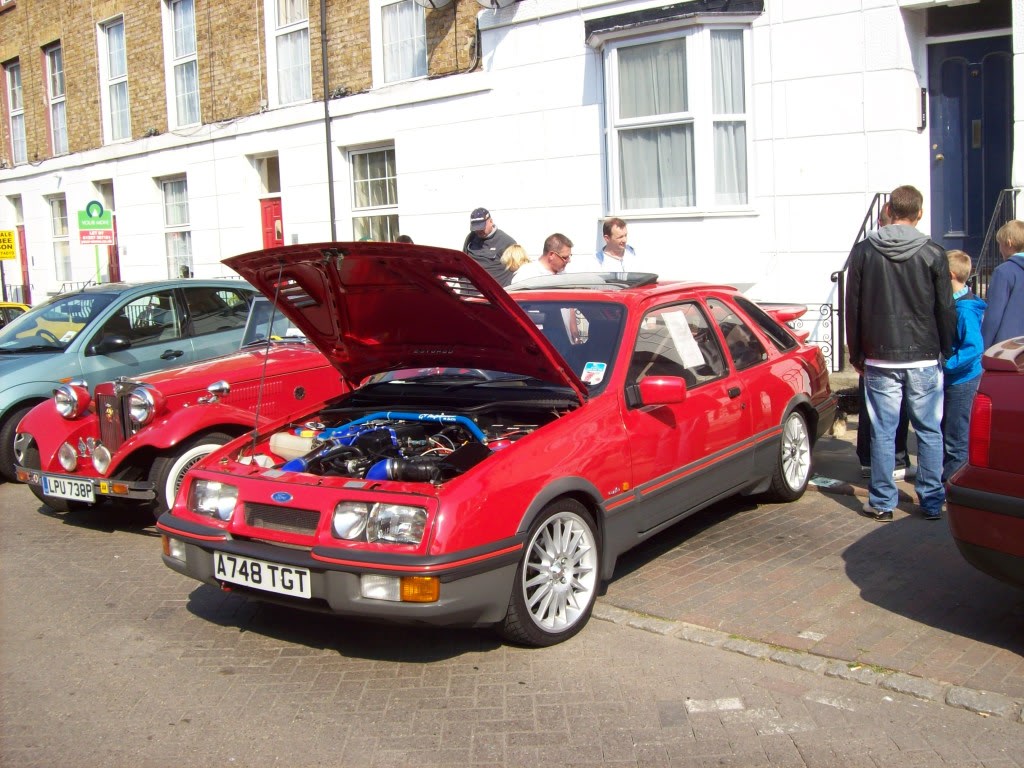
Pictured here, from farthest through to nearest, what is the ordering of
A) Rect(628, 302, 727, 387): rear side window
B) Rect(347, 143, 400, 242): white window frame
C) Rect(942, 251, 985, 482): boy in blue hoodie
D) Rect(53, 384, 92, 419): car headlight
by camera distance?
Rect(347, 143, 400, 242): white window frame → Rect(53, 384, 92, 419): car headlight → Rect(942, 251, 985, 482): boy in blue hoodie → Rect(628, 302, 727, 387): rear side window

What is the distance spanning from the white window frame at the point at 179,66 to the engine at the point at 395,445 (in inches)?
542

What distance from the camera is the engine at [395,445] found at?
4.40m

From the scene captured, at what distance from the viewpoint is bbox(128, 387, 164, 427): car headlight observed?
6535mm

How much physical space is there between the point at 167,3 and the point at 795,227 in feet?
Answer: 41.5

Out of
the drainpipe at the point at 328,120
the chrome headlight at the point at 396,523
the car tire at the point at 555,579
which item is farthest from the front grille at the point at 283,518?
the drainpipe at the point at 328,120

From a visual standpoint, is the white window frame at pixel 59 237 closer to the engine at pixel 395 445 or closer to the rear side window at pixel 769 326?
the engine at pixel 395 445

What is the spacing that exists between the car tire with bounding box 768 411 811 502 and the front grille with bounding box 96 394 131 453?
4369 millimetres

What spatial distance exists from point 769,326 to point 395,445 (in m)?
3.07

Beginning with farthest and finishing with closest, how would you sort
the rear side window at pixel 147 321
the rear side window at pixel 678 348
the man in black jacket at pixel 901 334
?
1. the rear side window at pixel 147 321
2. the man in black jacket at pixel 901 334
3. the rear side window at pixel 678 348

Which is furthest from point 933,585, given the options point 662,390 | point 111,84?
point 111,84

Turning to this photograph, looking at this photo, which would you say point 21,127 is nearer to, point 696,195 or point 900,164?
point 696,195

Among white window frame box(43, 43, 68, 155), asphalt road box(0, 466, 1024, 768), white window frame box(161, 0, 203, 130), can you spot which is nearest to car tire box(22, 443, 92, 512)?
asphalt road box(0, 466, 1024, 768)

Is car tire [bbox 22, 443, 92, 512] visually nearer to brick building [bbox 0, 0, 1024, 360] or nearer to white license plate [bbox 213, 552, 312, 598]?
white license plate [bbox 213, 552, 312, 598]

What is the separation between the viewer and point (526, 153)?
1264cm
